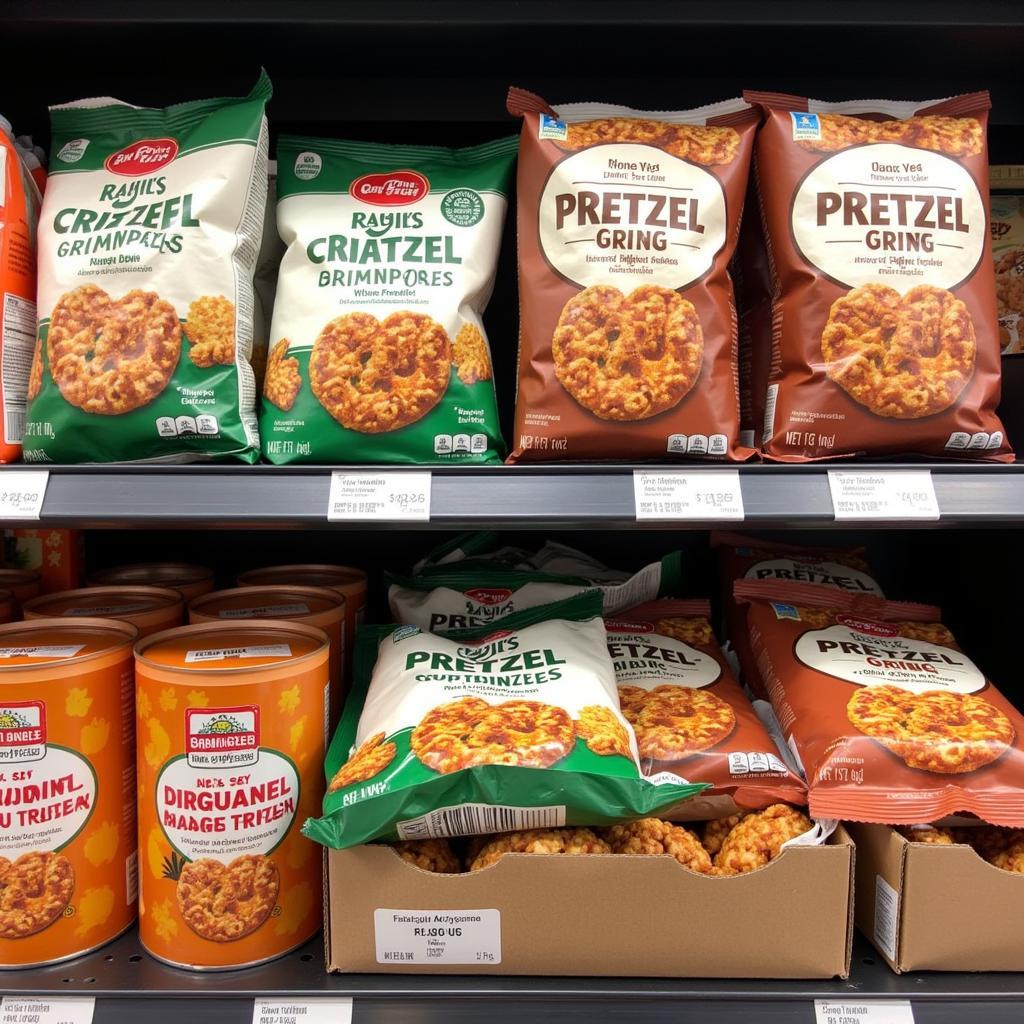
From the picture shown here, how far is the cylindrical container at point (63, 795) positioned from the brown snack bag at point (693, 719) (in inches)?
22.9

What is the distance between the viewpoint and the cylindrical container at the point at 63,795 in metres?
0.90

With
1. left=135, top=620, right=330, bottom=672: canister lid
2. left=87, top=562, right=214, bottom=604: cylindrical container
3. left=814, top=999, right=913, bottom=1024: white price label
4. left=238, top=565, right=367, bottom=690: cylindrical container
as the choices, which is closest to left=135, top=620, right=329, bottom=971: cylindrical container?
left=135, top=620, right=330, bottom=672: canister lid

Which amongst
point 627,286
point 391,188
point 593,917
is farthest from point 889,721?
point 391,188

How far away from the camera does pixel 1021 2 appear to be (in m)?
1.05

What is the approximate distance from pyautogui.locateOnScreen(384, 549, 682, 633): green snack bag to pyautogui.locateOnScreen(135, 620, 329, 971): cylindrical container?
0.34 m

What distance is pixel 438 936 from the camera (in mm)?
896

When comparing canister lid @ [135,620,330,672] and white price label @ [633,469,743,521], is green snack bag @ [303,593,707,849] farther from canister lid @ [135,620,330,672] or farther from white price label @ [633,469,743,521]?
white price label @ [633,469,743,521]

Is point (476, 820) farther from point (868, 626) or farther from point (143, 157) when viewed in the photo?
point (143, 157)

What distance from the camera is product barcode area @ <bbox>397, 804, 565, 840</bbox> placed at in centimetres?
89

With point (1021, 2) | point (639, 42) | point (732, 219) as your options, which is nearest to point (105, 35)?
point (639, 42)

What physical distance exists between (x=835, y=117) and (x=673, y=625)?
79cm

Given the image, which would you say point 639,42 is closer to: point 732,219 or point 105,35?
point 732,219

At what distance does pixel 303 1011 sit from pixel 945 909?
2.41 feet

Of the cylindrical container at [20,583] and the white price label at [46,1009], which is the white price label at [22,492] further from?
the white price label at [46,1009]
